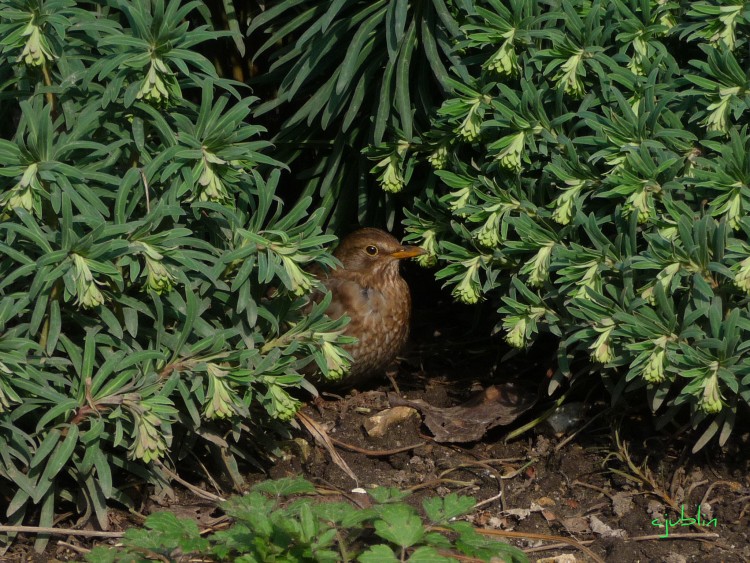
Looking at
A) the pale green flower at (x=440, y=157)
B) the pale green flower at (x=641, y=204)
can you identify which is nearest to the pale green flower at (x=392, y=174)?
the pale green flower at (x=440, y=157)

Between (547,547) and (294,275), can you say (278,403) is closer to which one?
(294,275)

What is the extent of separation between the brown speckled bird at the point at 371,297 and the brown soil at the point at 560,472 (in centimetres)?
22

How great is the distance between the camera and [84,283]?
3.20 m

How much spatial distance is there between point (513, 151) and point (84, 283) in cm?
168

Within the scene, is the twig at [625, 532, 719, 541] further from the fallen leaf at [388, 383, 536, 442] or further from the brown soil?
the fallen leaf at [388, 383, 536, 442]

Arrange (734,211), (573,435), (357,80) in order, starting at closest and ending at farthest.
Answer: (734,211) → (573,435) → (357,80)

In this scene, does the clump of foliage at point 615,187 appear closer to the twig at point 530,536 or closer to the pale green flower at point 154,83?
the twig at point 530,536

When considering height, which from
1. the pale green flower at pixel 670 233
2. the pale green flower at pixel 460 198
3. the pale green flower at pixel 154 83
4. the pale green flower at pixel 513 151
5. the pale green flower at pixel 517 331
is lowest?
the pale green flower at pixel 517 331

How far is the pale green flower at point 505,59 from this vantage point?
3.91 m

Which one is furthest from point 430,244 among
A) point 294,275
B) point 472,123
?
point 294,275

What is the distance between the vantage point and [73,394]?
11.2 ft

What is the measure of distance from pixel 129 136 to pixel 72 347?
76 centimetres

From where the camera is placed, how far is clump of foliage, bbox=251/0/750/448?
3.58 metres

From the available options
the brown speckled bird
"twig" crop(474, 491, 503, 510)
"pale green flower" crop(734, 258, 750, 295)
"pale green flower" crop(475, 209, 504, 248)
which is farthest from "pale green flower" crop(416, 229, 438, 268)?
"pale green flower" crop(734, 258, 750, 295)
